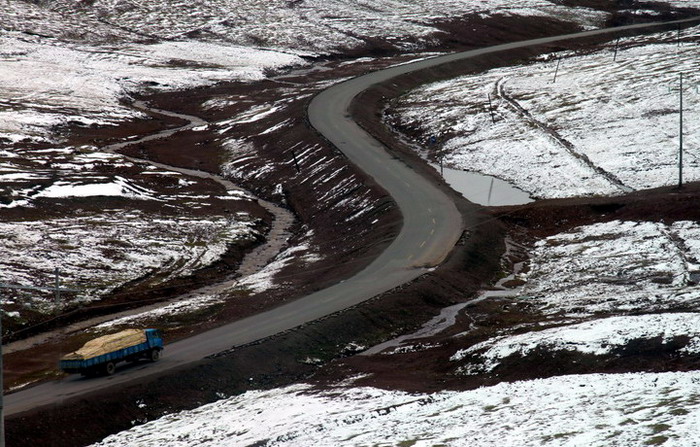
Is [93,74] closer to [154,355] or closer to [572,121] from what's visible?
[572,121]

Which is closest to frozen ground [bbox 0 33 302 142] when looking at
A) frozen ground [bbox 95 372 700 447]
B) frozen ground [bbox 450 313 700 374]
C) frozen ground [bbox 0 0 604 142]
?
frozen ground [bbox 0 0 604 142]

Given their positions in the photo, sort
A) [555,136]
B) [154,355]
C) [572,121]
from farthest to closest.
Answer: [572,121], [555,136], [154,355]

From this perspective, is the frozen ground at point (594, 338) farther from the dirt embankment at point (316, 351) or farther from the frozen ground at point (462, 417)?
the frozen ground at point (462, 417)

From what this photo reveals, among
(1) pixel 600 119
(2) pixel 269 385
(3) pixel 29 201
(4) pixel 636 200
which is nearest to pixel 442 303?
(2) pixel 269 385

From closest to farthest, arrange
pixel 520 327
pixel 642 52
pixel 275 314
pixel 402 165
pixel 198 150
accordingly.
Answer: pixel 520 327
pixel 275 314
pixel 402 165
pixel 198 150
pixel 642 52

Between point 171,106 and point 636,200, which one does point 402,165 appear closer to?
point 636,200

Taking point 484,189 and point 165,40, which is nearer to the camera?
point 484,189

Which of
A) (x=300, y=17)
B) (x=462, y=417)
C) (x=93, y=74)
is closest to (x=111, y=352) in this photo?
(x=462, y=417)
